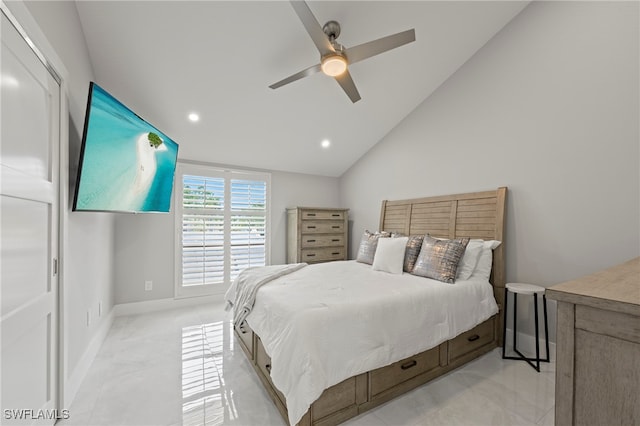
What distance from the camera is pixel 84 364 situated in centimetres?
215

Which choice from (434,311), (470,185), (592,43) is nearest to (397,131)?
(470,185)

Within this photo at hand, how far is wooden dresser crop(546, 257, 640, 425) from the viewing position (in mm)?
696

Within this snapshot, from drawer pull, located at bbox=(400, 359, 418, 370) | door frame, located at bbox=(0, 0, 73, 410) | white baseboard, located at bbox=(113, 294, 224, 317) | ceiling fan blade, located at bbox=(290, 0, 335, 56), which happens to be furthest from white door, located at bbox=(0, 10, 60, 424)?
drawer pull, located at bbox=(400, 359, 418, 370)

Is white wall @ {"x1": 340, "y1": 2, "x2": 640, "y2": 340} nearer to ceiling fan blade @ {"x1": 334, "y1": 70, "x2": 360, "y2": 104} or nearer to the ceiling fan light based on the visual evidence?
ceiling fan blade @ {"x1": 334, "y1": 70, "x2": 360, "y2": 104}

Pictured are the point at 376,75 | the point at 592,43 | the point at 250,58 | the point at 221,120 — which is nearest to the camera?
the point at 592,43

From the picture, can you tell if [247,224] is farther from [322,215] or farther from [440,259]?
[440,259]

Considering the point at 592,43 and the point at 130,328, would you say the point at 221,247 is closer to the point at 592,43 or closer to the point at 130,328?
the point at 130,328

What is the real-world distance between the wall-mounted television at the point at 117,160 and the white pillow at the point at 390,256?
8.70 feet

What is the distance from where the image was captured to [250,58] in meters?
2.59

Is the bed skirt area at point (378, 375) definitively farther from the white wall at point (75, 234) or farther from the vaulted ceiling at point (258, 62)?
the vaulted ceiling at point (258, 62)

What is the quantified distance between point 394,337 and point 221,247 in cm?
320

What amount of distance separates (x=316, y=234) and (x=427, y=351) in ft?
8.83

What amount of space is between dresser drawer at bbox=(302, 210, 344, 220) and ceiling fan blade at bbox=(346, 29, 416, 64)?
2664 millimetres

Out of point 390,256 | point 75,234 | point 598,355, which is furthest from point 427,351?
point 75,234
